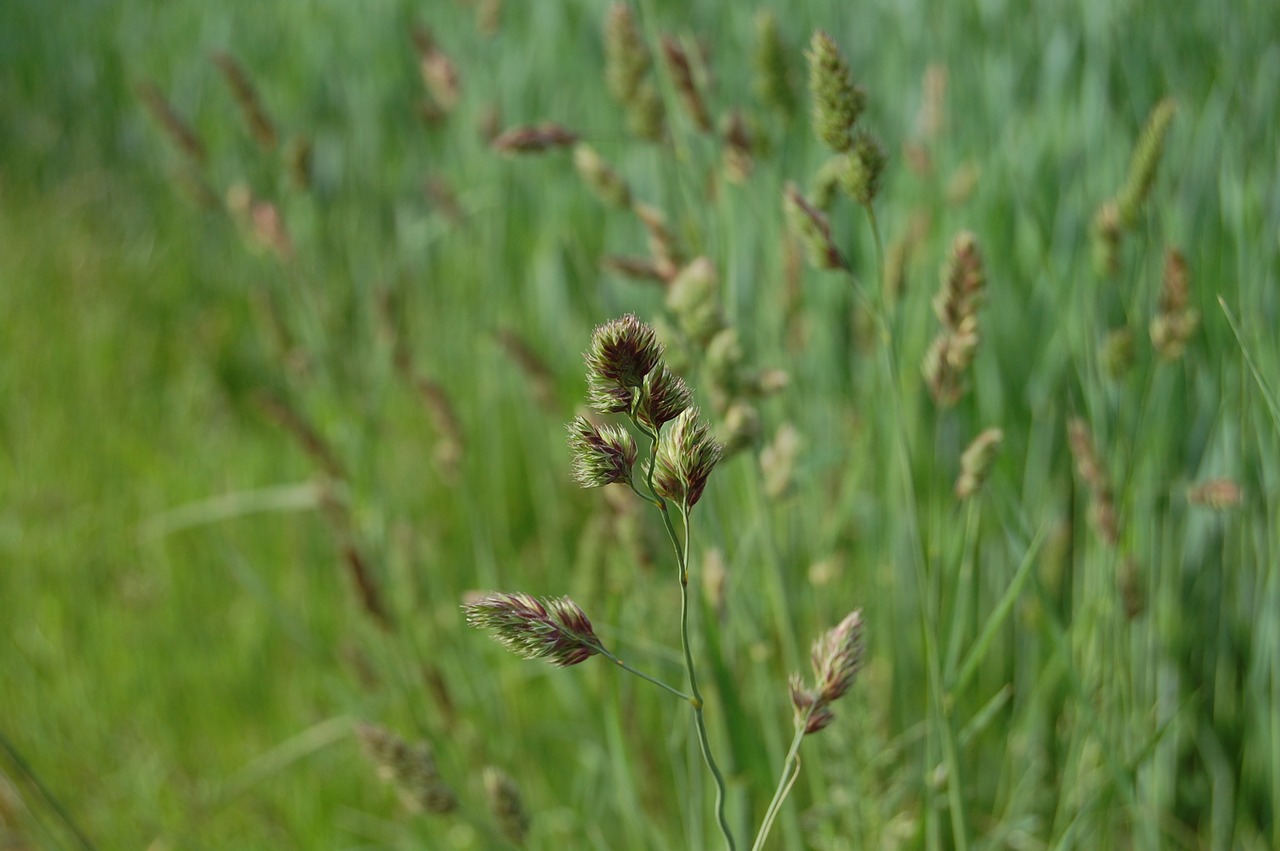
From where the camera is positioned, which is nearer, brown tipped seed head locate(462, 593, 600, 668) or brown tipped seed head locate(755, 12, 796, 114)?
brown tipped seed head locate(462, 593, 600, 668)

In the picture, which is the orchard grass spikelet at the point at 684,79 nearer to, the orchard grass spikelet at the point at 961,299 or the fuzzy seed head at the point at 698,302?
the fuzzy seed head at the point at 698,302

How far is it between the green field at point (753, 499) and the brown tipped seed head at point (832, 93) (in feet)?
0.39

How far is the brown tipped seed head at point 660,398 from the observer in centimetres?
65

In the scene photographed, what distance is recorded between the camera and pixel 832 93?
3.08 feet

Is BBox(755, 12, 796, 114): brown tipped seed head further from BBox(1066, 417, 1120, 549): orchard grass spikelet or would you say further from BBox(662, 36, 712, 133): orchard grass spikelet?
BBox(1066, 417, 1120, 549): orchard grass spikelet

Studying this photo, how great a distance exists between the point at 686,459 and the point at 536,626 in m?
0.14

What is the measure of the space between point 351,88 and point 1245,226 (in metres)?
2.73

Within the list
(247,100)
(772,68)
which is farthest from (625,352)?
(247,100)

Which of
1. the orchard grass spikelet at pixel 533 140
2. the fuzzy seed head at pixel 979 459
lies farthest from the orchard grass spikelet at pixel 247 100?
the fuzzy seed head at pixel 979 459

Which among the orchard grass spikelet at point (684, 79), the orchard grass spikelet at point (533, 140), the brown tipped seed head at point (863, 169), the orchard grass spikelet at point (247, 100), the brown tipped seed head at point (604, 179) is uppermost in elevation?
the orchard grass spikelet at point (247, 100)

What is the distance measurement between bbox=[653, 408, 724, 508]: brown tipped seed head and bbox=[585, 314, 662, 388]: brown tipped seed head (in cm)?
4

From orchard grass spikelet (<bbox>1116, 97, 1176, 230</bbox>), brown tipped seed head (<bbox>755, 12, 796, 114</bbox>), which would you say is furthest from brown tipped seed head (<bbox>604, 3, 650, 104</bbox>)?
orchard grass spikelet (<bbox>1116, 97, 1176, 230</bbox>)

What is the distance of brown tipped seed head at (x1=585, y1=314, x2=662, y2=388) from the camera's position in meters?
0.63

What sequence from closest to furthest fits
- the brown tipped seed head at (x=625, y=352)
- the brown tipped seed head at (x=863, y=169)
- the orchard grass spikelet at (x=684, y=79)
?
the brown tipped seed head at (x=625, y=352)
the brown tipped seed head at (x=863, y=169)
the orchard grass spikelet at (x=684, y=79)
